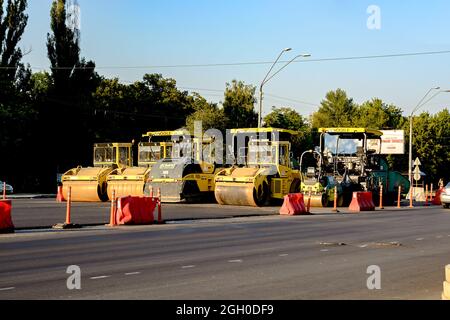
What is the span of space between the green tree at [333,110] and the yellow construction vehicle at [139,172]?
7799 centimetres

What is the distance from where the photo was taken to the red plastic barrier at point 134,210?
22234mm

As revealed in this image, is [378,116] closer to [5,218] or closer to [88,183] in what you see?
[88,183]

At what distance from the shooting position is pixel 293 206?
27.7 m

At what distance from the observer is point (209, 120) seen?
203 ft

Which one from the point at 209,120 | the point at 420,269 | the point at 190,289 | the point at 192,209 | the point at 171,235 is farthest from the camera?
the point at 209,120

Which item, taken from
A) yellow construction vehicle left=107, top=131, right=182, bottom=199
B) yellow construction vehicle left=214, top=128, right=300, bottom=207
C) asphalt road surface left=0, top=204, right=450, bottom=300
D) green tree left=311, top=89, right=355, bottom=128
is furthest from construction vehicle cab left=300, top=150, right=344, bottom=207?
green tree left=311, top=89, right=355, bottom=128

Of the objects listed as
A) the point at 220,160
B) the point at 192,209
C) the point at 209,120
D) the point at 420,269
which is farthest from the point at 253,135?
the point at 209,120

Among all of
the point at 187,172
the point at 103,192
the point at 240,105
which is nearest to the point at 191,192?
the point at 187,172

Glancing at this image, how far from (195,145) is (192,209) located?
6.46m

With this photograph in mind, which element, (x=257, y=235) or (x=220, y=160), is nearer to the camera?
(x=257, y=235)

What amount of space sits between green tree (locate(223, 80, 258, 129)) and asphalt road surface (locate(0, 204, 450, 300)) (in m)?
47.8
